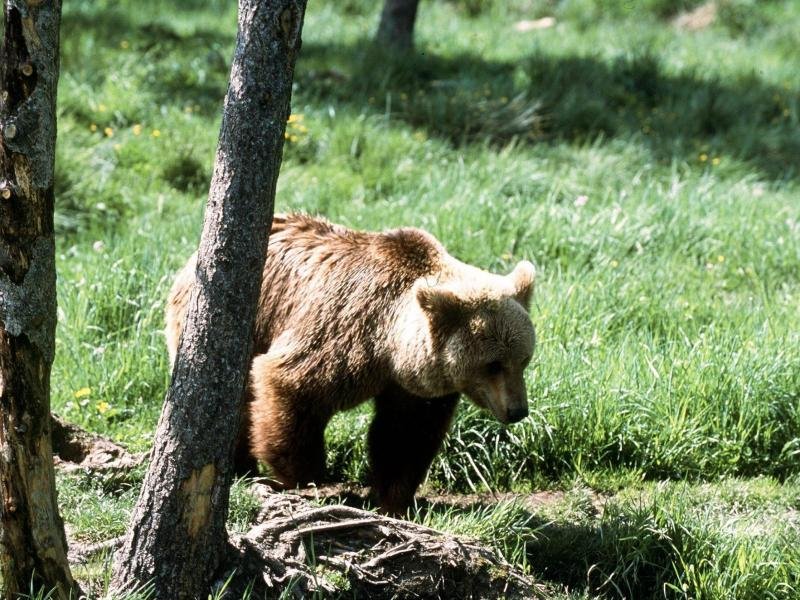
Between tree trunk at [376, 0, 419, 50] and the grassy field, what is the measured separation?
247mm

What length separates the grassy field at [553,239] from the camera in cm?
488

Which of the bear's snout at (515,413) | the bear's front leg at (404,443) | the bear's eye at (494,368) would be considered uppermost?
the bear's eye at (494,368)

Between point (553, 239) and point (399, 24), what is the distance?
15.2 ft

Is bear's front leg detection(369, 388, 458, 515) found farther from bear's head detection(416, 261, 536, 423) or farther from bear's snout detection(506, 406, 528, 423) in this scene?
bear's snout detection(506, 406, 528, 423)

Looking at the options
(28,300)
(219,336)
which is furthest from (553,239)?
(28,300)

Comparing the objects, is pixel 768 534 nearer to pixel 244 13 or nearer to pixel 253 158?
pixel 253 158

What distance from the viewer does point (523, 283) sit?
4887mm

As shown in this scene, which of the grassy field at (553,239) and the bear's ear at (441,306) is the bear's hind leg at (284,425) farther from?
the bear's ear at (441,306)

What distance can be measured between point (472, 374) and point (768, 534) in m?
1.48

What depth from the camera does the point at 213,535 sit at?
3.75 m

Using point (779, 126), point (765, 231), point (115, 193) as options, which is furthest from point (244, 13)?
point (779, 126)

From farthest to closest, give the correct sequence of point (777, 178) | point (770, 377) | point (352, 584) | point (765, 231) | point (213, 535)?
point (777, 178)
point (765, 231)
point (770, 377)
point (352, 584)
point (213, 535)

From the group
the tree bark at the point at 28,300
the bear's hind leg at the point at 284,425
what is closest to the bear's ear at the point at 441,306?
the bear's hind leg at the point at 284,425

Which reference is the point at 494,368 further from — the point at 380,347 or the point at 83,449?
the point at 83,449
